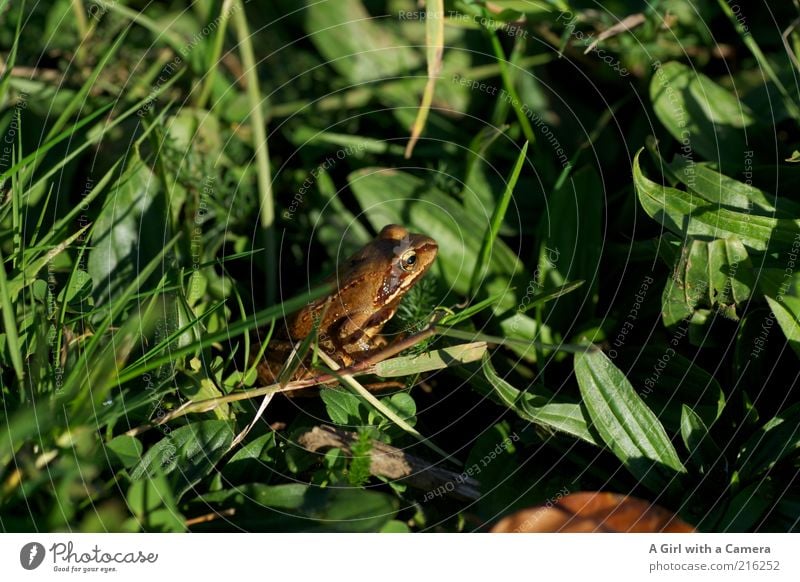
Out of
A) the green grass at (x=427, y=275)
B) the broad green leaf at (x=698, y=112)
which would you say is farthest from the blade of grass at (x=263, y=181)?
the broad green leaf at (x=698, y=112)

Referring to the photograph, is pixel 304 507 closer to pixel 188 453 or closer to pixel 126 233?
pixel 188 453

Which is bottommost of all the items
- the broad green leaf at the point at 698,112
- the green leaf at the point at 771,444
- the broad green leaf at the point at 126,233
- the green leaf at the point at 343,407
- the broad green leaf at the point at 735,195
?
the green leaf at the point at 771,444

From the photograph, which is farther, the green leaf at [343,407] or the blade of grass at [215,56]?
the blade of grass at [215,56]

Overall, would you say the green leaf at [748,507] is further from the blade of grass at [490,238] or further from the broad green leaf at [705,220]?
the blade of grass at [490,238]

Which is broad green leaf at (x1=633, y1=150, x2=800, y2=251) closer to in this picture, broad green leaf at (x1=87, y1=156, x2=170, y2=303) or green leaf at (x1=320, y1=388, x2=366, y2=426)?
green leaf at (x1=320, y1=388, x2=366, y2=426)

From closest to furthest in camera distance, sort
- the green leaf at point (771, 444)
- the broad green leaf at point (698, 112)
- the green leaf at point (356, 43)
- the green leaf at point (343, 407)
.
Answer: the green leaf at point (771, 444) < the green leaf at point (343, 407) < the broad green leaf at point (698, 112) < the green leaf at point (356, 43)
